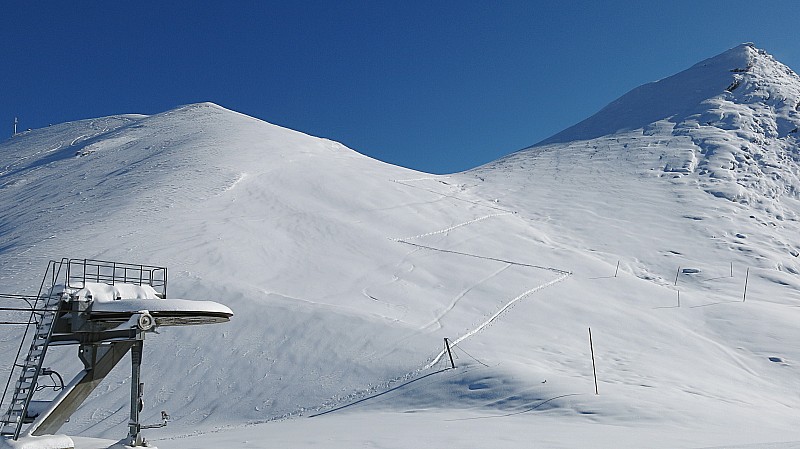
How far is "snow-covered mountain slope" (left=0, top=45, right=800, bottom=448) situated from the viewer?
16.3 meters

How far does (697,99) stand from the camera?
63.7 m

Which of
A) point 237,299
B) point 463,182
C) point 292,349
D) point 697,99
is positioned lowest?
point 292,349

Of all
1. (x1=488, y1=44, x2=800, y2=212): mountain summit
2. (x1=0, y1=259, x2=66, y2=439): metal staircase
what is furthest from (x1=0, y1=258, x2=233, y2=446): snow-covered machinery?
(x1=488, y1=44, x2=800, y2=212): mountain summit

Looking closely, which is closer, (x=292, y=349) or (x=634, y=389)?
(x=634, y=389)

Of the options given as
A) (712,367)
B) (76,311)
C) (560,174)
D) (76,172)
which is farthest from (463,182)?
(76,311)

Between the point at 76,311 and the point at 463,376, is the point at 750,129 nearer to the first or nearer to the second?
the point at 463,376

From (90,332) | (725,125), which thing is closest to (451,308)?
(90,332)

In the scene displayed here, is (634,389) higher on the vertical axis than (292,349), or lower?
lower

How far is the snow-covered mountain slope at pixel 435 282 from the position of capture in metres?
16.3

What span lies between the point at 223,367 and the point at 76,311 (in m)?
7.66

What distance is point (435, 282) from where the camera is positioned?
26.0m

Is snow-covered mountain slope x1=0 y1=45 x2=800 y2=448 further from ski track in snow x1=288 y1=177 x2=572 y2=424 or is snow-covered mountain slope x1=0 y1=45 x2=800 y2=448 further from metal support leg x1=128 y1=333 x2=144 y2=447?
metal support leg x1=128 y1=333 x2=144 y2=447

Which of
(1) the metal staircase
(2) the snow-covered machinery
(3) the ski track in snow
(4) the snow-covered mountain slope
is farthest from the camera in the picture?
(3) the ski track in snow

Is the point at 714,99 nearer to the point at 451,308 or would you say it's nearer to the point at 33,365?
the point at 451,308
